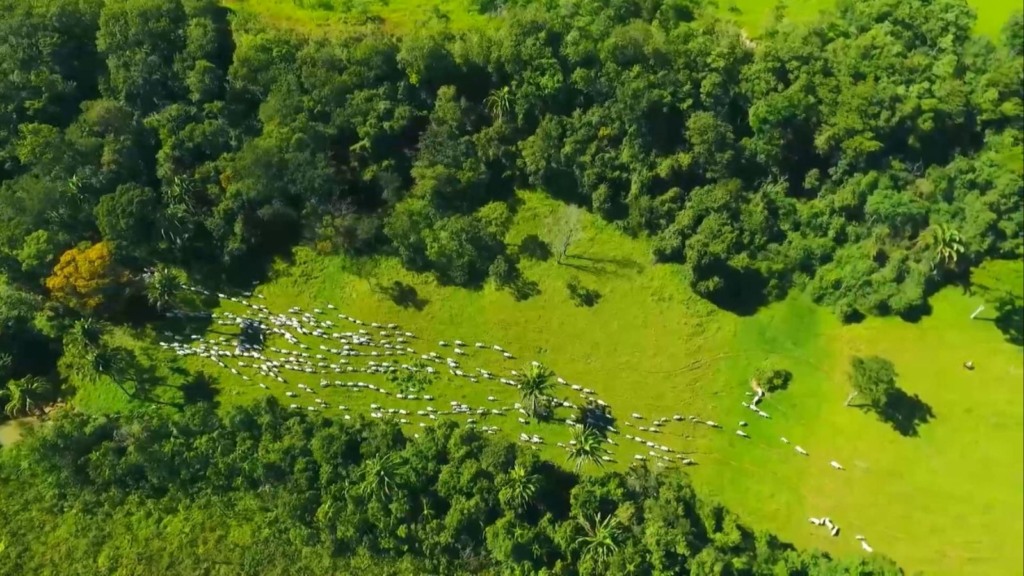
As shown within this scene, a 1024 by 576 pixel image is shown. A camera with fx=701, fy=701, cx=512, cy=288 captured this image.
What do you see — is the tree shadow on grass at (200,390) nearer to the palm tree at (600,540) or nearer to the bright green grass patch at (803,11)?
the palm tree at (600,540)

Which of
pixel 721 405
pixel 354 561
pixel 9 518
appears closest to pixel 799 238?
pixel 721 405

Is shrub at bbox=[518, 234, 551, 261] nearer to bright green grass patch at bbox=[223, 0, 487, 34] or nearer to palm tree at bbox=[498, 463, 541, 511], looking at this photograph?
palm tree at bbox=[498, 463, 541, 511]

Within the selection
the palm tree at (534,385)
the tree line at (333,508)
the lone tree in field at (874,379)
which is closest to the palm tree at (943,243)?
the lone tree in field at (874,379)

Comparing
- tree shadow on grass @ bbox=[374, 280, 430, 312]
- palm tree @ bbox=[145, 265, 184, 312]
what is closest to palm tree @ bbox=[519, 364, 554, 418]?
tree shadow on grass @ bbox=[374, 280, 430, 312]

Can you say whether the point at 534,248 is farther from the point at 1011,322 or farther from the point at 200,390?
the point at 1011,322

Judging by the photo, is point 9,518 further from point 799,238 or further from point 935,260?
point 935,260
